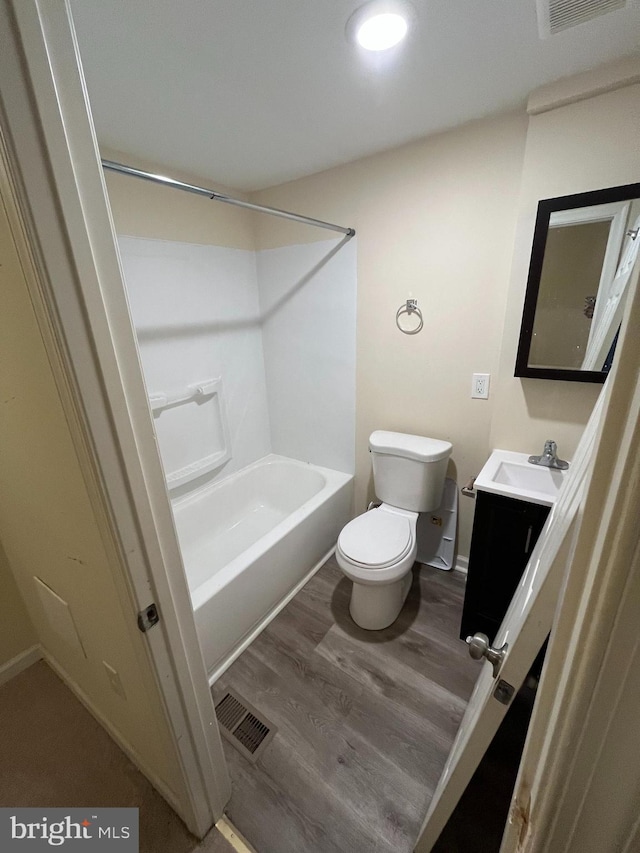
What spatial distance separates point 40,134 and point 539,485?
1870 mm

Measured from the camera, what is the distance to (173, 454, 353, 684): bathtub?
4.97 feet

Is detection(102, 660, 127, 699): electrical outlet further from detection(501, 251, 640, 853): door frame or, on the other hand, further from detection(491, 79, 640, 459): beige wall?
detection(491, 79, 640, 459): beige wall

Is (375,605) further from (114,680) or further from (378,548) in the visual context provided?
(114,680)

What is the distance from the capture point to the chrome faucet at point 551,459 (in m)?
1.53

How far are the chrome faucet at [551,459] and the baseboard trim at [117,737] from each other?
185 cm

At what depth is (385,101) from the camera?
130 centimetres

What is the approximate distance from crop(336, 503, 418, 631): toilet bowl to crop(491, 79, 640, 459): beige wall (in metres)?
0.68

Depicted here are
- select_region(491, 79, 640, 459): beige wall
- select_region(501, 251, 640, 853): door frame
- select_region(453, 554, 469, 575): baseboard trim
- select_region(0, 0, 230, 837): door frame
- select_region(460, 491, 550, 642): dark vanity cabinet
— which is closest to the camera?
select_region(501, 251, 640, 853): door frame

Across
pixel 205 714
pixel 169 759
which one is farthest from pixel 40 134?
pixel 169 759

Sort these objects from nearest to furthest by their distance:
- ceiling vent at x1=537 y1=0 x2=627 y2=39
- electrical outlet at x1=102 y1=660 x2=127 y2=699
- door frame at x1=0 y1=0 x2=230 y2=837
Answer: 1. door frame at x1=0 y1=0 x2=230 y2=837
2. ceiling vent at x1=537 y1=0 x2=627 y2=39
3. electrical outlet at x1=102 y1=660 x2=127 y2=699

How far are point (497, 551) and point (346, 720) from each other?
91 cm

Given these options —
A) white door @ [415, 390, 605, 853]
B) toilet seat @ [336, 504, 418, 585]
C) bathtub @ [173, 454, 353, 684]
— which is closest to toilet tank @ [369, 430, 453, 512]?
toilet seat @ [336, 504, 418, 585]

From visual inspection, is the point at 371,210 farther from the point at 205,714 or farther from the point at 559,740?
the point at 205,714

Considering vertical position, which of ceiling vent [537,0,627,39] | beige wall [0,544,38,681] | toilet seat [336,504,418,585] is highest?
ceiling vent [537,0,627,39]
